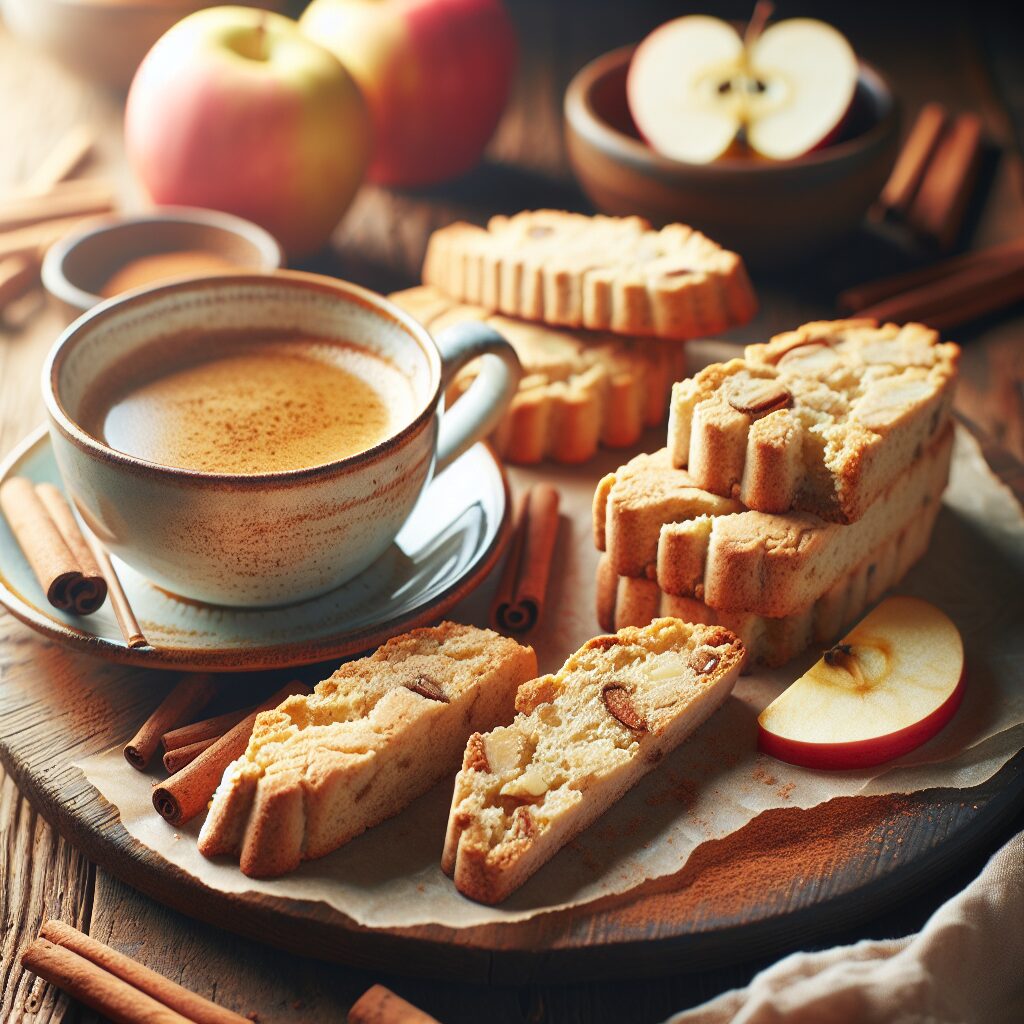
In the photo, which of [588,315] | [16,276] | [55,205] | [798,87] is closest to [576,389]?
[588,315]

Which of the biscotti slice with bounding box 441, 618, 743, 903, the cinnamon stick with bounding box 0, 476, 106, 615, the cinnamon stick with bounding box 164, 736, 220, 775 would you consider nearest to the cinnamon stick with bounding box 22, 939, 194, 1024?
the cinnamon stick with bounding box 164, 736, 220, 775

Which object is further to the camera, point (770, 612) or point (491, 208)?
point (491, 208)

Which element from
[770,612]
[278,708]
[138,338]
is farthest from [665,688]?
[138,338]

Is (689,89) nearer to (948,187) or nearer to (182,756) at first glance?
(948,187)

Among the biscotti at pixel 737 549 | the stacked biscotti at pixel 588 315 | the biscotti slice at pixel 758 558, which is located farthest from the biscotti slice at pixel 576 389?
the biscotti slice at pixel 758 558

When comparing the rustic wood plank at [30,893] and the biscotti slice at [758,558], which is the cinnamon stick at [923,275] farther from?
the rustic wood plank at [30,893]

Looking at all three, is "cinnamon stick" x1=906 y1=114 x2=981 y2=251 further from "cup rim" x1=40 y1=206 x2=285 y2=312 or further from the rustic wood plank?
the rustic wood plank

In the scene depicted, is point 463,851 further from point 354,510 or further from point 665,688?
point 354,510
